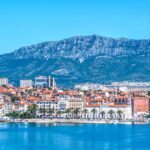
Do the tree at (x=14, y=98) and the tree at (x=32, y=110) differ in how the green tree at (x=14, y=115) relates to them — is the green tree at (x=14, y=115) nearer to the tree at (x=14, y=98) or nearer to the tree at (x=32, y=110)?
the tree at (x=32, y=110)

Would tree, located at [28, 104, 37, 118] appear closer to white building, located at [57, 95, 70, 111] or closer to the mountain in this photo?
white building, located at [57, 95, 70, 111]

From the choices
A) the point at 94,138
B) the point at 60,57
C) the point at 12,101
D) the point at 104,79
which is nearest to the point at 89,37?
the point at 60,57

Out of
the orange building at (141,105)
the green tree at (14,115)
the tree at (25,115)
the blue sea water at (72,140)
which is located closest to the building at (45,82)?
the orange building at (141,105)

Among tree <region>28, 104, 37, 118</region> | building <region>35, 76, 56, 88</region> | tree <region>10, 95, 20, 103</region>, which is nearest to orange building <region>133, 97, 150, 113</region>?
tree <region>10, 95, 20, 103</region>

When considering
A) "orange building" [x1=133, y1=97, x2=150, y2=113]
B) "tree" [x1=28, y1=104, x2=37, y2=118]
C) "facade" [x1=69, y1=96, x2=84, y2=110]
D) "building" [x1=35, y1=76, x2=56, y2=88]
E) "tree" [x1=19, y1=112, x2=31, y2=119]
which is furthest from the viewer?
"building" [x1=35, y1=76, x2=56, y2=88]

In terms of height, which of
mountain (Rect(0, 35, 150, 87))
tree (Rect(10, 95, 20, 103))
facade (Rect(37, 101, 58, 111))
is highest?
mountain (Rect(0, 35, 150, 87))

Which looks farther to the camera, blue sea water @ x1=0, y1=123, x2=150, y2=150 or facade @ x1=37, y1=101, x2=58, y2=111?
facade @ x1=37, y1=101, x2=58, y2=111

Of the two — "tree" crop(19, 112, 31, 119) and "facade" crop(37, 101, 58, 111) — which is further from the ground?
"facade" crop(37, 101, 58, 111)

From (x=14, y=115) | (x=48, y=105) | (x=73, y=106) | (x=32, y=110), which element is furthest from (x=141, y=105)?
(x=14, y=115)
